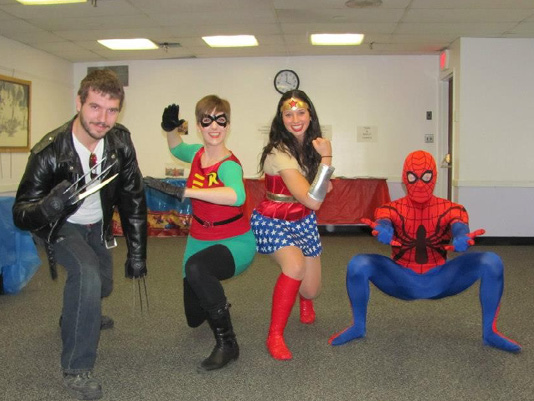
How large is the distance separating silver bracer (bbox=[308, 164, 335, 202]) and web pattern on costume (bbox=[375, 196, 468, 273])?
0.42m

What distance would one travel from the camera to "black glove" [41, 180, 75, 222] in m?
2.30

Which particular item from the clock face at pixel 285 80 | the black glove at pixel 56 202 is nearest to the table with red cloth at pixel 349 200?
the clock face at pixel 285 80

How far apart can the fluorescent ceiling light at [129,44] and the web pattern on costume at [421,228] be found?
211 inches

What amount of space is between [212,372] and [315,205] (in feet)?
3.17

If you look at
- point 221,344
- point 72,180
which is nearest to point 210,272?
point 221,344

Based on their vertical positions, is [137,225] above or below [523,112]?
below

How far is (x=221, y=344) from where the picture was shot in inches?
110

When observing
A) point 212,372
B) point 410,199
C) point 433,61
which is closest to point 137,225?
point 212,372

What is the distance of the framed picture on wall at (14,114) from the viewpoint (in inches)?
271

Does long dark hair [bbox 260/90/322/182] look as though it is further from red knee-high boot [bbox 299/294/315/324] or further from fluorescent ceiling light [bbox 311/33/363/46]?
fluorescent ceiling light [bbox 311/33/363/46]

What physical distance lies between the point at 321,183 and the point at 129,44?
5.67m

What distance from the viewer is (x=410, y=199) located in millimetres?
3105

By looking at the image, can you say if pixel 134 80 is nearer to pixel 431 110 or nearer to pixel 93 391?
pixel 431 110

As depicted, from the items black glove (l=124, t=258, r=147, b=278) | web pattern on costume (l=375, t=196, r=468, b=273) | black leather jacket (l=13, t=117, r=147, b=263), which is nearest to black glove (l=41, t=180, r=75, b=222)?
black leather jacket (l=13, t=117, r=147, b=263)
